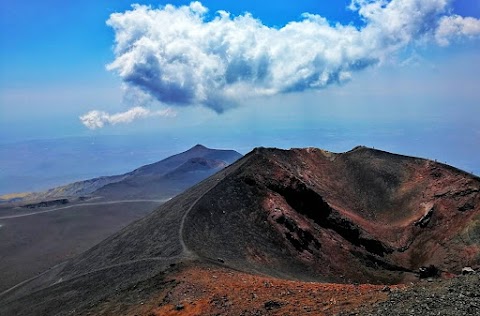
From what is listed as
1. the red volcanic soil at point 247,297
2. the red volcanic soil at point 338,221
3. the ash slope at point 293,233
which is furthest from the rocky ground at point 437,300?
the red volcanic soil at point 338,221

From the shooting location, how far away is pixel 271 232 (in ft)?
160

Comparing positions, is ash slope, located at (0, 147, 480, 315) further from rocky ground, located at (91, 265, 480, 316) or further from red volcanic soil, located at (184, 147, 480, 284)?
rocky ground, located at (91, 265, 480, 316)

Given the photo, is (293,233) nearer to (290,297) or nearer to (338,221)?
(338,221)

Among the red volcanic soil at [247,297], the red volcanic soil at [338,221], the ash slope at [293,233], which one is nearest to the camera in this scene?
the red volcanic soil at [247,297]

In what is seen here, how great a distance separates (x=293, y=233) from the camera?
49781mm

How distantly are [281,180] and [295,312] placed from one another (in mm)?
34093

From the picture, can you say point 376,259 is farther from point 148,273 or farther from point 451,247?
point 148,273

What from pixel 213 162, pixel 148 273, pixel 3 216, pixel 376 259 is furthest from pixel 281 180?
pixel 213 162

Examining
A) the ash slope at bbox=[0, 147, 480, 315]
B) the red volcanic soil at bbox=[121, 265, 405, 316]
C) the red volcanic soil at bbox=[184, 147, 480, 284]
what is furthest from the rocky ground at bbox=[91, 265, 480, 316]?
the red volcanic soil at bbox=[184, 147, 480, 284]

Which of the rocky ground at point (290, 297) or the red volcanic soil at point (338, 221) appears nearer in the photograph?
the rocky ground at point (290, 297)

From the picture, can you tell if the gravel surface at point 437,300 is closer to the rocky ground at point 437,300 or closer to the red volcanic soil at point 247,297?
the rocky ground at point 437,300

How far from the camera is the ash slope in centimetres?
4272

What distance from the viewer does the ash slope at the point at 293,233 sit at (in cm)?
4272

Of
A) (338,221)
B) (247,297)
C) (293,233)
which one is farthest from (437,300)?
(338,221)
